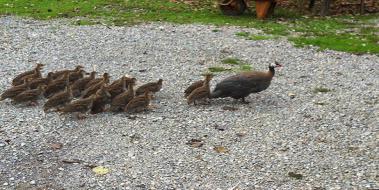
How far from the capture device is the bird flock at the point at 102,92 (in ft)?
43.0

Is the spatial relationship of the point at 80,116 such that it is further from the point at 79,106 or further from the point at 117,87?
the point at 117,87

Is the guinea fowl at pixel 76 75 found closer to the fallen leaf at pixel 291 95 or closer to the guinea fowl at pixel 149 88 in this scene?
the guinea fowl at pixel 149 88

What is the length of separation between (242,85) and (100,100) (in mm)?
3410

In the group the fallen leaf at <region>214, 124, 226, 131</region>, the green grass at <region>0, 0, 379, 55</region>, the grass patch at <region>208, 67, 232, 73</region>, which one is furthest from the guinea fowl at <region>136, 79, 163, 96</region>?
the green grass at <region>0, 0, 379, 55</region>

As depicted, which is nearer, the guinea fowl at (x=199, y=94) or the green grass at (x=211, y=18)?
the guinea fowl at (x=199, y=94)

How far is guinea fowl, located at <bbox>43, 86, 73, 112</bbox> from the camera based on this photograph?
516 inches

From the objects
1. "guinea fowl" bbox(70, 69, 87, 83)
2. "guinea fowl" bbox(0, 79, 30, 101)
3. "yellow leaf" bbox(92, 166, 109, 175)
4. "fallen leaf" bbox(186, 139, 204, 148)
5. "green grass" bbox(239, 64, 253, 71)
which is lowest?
"green grass" bbox(239, 64, 253, 71)

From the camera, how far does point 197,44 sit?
66.7 feet

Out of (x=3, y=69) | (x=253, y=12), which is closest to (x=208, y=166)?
(x=3, y=69)

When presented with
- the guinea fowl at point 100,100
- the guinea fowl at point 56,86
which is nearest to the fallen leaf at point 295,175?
the guinea fowl at point 100,100

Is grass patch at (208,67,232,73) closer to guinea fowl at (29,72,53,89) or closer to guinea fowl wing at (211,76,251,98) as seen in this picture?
guinea fowl wing at (211,76,251,98)

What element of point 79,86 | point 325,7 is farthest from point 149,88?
point 325,7

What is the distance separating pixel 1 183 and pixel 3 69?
8189 millimetres

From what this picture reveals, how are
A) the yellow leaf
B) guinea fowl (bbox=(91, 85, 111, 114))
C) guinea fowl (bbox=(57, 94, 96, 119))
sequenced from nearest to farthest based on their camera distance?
the yellow leaf → guinea fowl (bbox=(57, 94, 96, 119)) → guinea fowl (bbox=(91, 85, 111, 114))
